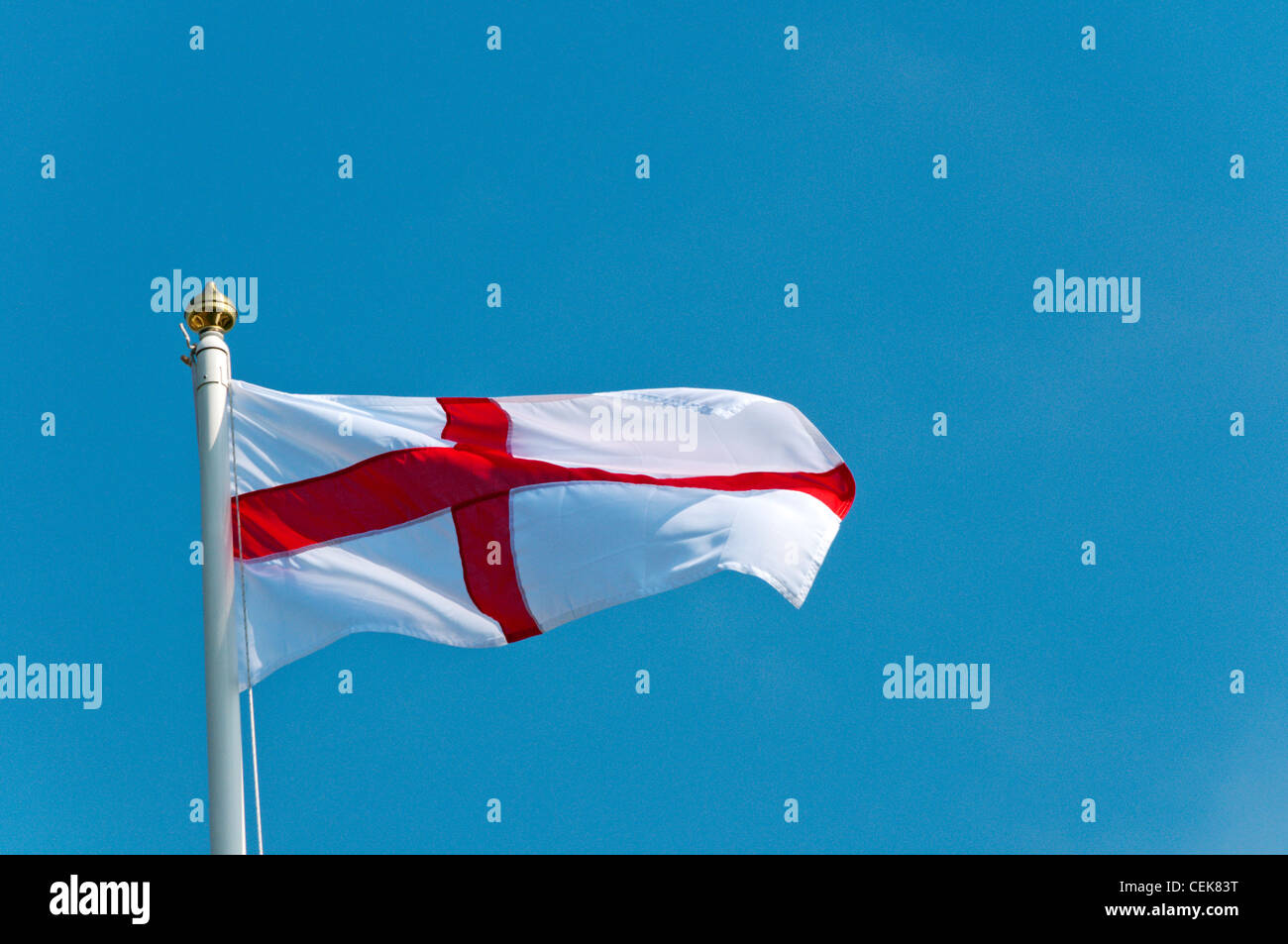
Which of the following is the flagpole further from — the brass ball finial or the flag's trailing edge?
the flag's trailing edge

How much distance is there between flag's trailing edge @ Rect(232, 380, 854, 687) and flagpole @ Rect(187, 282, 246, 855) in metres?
0.63

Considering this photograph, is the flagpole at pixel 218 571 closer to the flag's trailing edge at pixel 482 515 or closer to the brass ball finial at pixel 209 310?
the brass ball finial at pixel 209 310

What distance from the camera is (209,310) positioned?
19297 millimetres

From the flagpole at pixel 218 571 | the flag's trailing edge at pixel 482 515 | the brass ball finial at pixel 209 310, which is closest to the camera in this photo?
the flagpole at pixel 218 571

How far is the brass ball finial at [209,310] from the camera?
19.3 metres

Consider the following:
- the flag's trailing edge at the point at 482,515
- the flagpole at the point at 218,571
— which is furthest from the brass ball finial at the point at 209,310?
the flag's trailing edge at the point at 482,515

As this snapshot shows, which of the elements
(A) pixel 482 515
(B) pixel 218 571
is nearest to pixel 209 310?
(B) pixel 218 571

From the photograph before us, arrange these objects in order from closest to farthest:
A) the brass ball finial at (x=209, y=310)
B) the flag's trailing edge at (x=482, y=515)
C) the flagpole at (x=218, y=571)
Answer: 1. the flagpole at (x=218, y=571)
2. the brass ball finial at (x=209, y=310)
3. the flag's trailing edge at (x=482, y=515)

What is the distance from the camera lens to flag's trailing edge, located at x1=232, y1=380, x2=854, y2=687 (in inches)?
782

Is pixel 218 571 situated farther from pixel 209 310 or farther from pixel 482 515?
pixel 482 515

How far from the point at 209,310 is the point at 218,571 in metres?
2.41
